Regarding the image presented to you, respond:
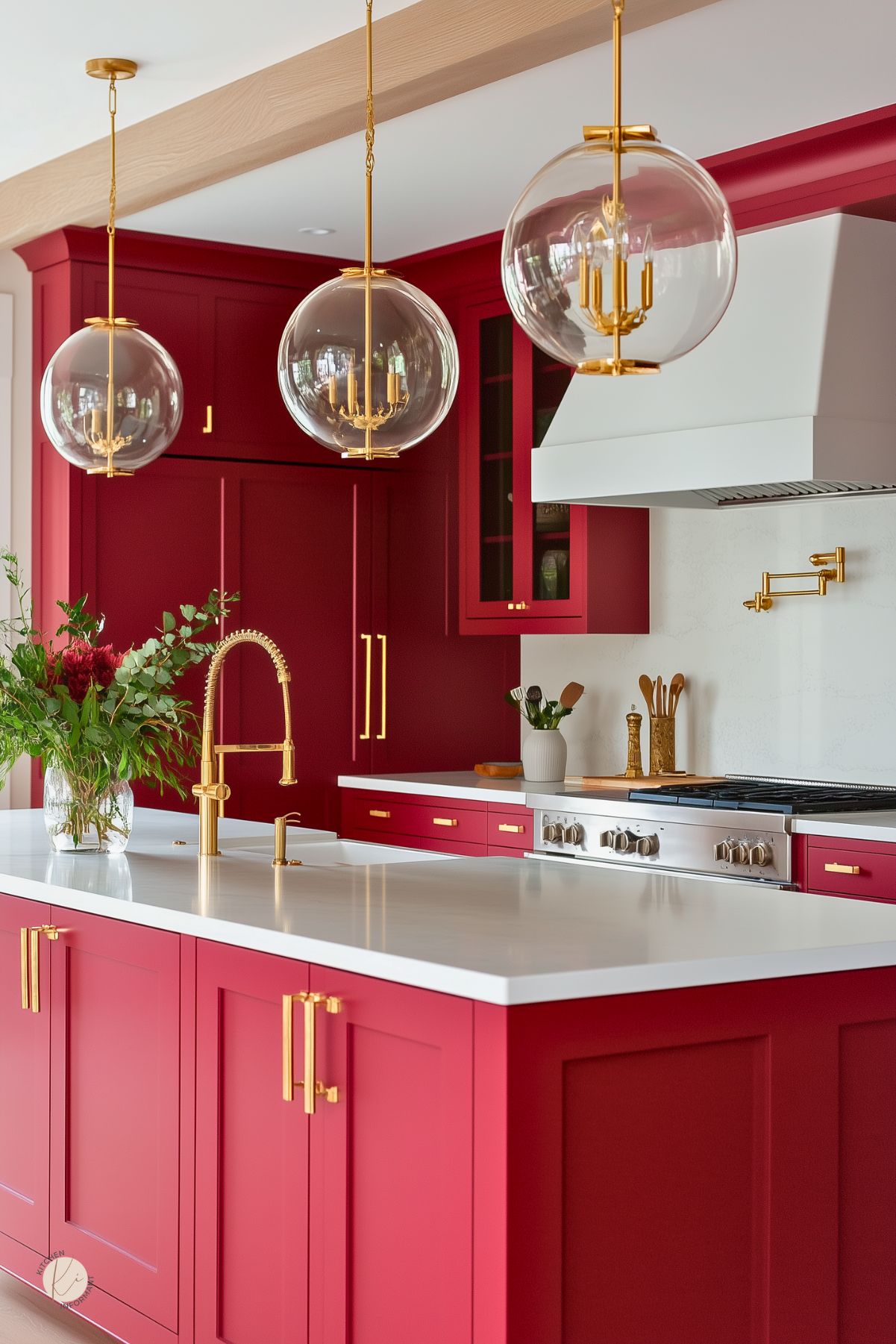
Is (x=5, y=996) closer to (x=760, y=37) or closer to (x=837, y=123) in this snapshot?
(x=760, y=37)

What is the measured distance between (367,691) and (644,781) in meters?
1.23

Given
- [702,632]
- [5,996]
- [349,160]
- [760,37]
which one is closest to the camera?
[5,996]

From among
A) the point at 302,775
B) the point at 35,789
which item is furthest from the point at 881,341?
the point at 35,789

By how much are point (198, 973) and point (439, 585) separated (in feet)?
11.4

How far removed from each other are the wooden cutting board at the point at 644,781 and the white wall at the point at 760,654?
0.15 metres

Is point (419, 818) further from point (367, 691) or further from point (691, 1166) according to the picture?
point (691, 1166)

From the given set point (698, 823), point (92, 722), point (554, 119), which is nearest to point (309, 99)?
point (554, 119)

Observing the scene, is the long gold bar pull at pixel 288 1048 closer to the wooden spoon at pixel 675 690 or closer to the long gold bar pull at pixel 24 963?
the long gold bar pull at pixel 24 963

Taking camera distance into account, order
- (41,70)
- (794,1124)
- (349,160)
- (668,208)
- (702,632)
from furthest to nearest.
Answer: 1. (702,632)
2. (349,160)
3. (41,70)
4. (794,1124)
5. (668,208)

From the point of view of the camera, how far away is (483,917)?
247cm

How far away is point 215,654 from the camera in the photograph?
3.27m

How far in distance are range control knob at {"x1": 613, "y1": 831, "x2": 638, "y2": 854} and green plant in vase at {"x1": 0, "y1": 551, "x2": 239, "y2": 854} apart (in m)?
1.57

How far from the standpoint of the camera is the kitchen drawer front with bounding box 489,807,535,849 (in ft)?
16.2

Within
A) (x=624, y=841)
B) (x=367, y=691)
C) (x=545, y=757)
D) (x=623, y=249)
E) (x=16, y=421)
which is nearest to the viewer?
(x=623, y=249)
